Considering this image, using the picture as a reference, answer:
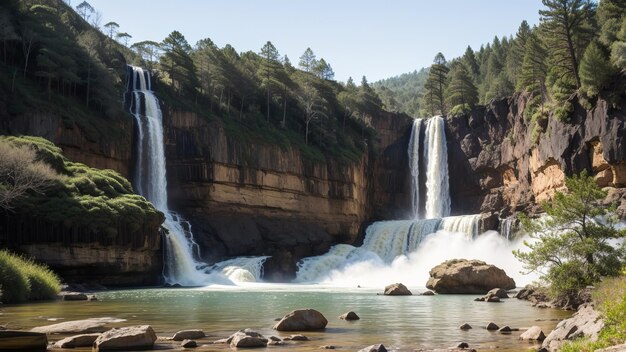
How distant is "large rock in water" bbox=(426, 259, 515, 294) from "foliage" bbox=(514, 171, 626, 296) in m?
11.7

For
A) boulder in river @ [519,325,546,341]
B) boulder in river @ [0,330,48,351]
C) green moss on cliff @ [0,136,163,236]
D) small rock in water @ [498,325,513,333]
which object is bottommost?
small rock in water @ [498,325,513,333]

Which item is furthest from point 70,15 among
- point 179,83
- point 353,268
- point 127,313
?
point 127,313

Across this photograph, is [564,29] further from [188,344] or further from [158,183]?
[188,344]

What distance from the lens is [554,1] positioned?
5722 centimetres

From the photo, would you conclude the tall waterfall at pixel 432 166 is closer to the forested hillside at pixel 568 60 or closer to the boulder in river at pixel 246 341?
the forested hillside at pixel 568 60

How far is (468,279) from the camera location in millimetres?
36312

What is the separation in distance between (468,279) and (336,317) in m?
16.4

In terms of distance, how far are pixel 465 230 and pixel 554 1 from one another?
2229 cm

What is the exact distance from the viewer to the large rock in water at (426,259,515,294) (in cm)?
3638

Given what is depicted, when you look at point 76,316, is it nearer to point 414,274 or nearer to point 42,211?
point 42,211

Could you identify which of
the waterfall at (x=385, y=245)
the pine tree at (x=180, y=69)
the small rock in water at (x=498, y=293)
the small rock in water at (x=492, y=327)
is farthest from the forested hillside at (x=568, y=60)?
the small rock in water at (x=492, y=327)

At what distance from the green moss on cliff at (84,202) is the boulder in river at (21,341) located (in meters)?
25.7

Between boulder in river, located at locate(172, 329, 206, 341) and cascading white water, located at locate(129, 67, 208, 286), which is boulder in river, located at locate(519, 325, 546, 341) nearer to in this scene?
boulder in river, located at locate(172, 329, 206, 341)

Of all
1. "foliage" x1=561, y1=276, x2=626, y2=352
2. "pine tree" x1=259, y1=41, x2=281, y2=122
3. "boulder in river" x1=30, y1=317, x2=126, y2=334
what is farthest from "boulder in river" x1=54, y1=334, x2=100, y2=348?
A: "pine tree" x1=259, y1=41, x2=281, y2=122
